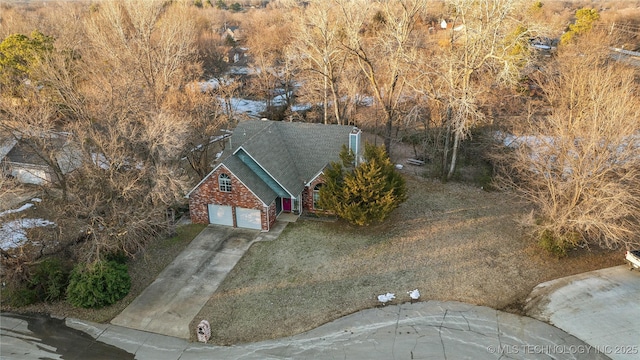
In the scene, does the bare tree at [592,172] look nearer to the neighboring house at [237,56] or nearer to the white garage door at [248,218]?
the white garage door at [248,218]

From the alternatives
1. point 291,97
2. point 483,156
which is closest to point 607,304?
point 483,156

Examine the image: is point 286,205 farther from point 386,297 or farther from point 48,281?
point 48,281

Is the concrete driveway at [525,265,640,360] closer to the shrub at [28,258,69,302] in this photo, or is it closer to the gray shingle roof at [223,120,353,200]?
the gray shingle roof at [223,120,353,200]

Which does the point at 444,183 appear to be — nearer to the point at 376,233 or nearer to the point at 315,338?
the point at 376,233

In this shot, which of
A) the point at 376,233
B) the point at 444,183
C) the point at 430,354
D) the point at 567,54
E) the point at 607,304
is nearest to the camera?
the point at 430,354

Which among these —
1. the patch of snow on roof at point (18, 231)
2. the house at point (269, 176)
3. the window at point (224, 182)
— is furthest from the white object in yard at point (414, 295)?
the patch of snow on roof at point (18, 231)
